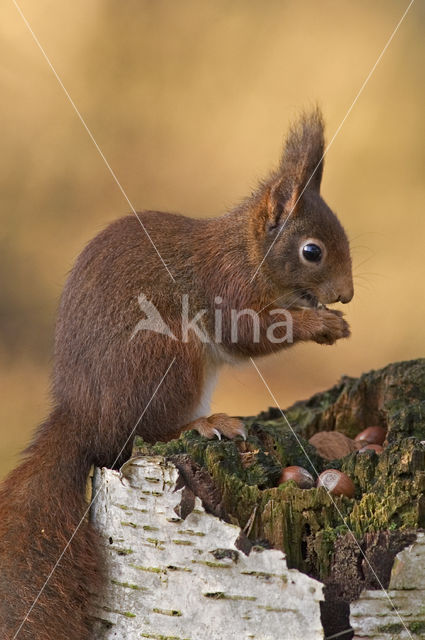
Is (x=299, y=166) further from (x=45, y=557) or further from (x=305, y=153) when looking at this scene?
(x=45, y=557)

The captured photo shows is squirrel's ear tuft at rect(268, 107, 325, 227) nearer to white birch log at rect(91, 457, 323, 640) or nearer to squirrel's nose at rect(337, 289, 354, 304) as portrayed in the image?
squirrel's nose at rect(337, 289, 354, 304)

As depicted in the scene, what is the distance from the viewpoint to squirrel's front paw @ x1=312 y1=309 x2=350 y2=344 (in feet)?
6.98

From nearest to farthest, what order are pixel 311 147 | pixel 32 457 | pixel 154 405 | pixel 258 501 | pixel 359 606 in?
1. pixel 359 606
2. pixel 258 501
3. pixel 32 457
4. pixel 154 405
5. pixel 311 147

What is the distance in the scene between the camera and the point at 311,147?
2.17 metres

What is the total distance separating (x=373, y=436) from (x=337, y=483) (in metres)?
0.70

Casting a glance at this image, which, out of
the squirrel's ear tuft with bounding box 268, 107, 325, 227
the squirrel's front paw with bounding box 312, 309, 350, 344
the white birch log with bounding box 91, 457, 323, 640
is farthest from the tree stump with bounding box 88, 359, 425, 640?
the squirrel's ear tuft with bounding box 268, 107, 325, 227

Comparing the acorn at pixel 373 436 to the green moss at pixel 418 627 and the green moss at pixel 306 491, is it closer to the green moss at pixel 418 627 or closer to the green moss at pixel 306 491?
the green moss at pixel 306 491

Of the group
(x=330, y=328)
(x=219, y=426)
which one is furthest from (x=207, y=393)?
(x=330, y=328)

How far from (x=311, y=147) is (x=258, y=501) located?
40.9 inches

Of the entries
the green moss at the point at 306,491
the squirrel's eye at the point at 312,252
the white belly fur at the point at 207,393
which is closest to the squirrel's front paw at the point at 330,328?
the squirrel's eye at the point at 312,252

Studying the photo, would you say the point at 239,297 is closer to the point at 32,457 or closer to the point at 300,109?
the point at 300,109

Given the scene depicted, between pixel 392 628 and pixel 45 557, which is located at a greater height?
pixel 392 628

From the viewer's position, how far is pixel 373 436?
2.24m

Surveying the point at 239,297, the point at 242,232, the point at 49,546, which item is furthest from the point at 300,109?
the point at 49,546
